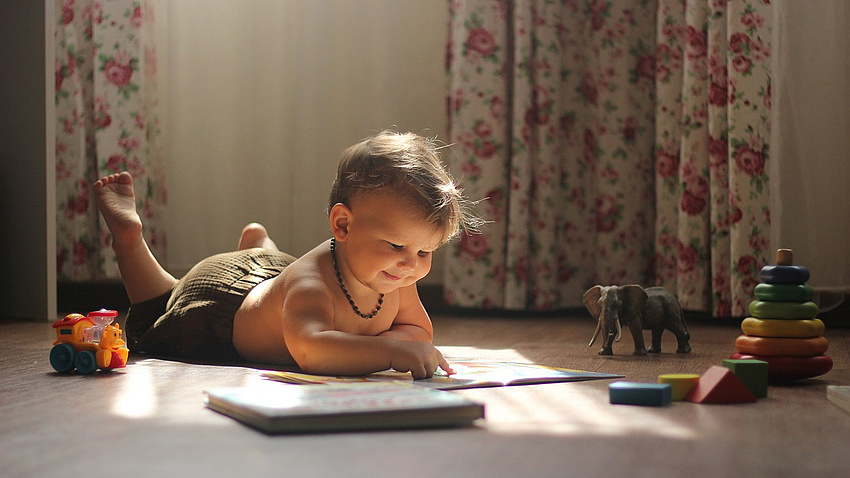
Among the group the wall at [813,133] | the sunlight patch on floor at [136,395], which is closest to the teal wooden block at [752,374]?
the sunlight patch on floor at [136,395]

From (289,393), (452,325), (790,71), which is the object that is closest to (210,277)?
(289,393)

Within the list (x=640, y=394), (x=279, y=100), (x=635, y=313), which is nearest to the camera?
(x=640, y=394)

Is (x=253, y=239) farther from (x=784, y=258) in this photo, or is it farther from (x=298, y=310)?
(x=784, y=258)

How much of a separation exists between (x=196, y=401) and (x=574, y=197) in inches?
71.7

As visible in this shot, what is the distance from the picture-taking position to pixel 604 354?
5.34 ft

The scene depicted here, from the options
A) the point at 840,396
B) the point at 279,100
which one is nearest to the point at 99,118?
the point at 279,100

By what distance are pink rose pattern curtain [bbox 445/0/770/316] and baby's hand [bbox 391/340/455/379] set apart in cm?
137

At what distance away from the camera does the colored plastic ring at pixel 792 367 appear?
4.02 feet

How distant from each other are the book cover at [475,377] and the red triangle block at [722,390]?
0.20m

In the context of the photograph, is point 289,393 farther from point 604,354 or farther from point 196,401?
point 604,354

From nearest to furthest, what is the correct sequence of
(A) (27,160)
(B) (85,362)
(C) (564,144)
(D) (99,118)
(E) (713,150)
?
(B) (85,362) < (E) (713,150) < (A) (27,160) < (C) (564,144) < (D) (99,118)

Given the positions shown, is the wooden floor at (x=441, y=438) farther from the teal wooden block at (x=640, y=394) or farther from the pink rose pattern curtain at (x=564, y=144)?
the pink rose pattern curtain at (x=564, y=144)

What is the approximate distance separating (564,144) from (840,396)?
1714 millimetres

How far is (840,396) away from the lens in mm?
1062
